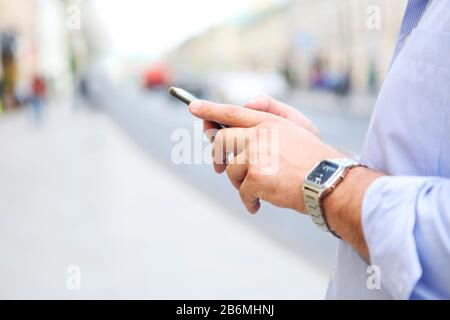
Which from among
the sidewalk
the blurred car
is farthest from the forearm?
the blurred car

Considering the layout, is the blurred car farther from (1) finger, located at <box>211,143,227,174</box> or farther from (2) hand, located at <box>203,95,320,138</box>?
(1) finger, located at <box>211,143,227,174</box>

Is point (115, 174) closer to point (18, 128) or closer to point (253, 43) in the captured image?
point (18, 128)

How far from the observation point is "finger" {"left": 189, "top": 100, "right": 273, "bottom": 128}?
0.99 meters

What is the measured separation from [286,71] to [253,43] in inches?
823

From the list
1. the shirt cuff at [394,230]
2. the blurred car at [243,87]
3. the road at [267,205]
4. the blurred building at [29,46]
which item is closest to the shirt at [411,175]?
the shirt cuff at [394,230]

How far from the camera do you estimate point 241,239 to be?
4.78 m

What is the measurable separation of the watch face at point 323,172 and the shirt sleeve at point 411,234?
8 cm

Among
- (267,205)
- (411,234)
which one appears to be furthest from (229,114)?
(267,205)

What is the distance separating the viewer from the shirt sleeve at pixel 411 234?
77 cm

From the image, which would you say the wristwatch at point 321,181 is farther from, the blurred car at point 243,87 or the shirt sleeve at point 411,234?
the blurred car at point 243,87

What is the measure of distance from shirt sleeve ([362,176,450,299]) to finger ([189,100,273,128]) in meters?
0.24

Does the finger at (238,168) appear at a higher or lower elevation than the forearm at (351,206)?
higher
